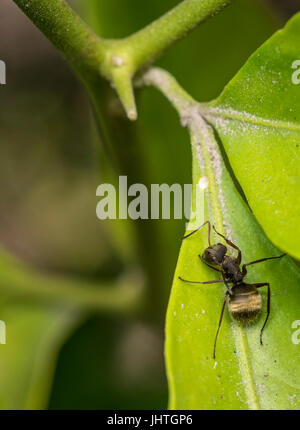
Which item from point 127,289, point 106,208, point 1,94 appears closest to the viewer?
point 127,289

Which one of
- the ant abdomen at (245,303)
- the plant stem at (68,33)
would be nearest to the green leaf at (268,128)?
the ant abdomen at (245,303)

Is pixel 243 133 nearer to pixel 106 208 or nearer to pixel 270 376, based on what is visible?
pixel 270 376

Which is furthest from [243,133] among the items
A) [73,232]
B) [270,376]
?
[73,232]

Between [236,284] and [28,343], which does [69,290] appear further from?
[236,284]

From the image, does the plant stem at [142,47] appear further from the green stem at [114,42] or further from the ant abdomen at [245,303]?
the ant abdomen at [245,303]

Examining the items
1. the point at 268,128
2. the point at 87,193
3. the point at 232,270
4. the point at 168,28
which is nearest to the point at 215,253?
the point at 232,270

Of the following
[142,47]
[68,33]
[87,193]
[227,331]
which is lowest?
[227,331]

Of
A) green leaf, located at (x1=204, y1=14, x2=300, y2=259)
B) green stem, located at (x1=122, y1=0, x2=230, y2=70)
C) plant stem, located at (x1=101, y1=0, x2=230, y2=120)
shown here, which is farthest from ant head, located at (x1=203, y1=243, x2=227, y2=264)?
green stem, located at (x1=122, y1=0, x2=230, y2=70)
